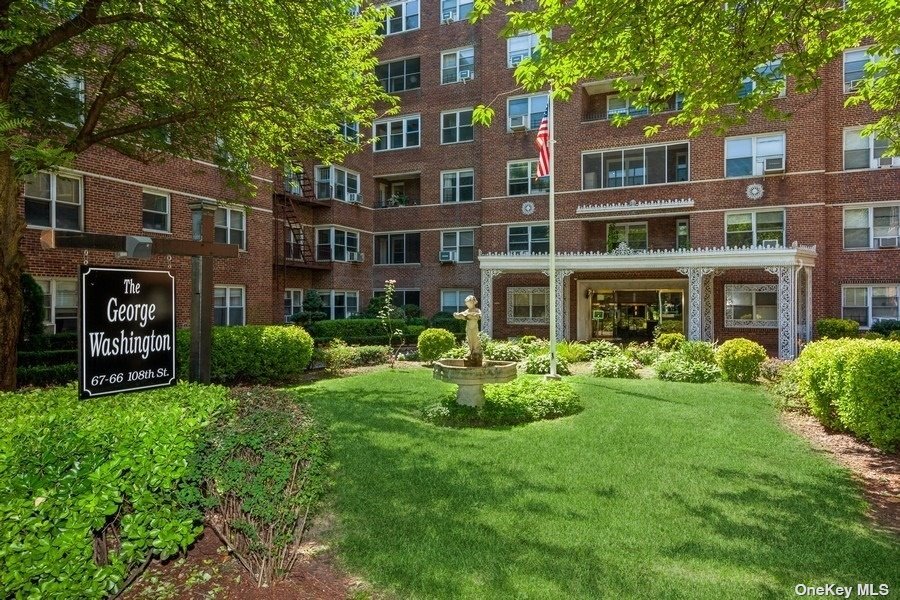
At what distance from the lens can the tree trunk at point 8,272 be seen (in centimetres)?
717

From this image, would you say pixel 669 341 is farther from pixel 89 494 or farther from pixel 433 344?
pixel 89 494

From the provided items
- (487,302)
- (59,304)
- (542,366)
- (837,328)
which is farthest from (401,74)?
(837,328)

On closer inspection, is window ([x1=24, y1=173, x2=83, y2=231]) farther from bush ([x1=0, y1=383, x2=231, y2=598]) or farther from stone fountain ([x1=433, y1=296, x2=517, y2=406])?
bush ([x1=0, y1=383, x2=231, y2=598])

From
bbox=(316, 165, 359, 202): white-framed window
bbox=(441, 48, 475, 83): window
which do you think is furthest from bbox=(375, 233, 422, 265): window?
bbox=(441, 48, 475, 83): window

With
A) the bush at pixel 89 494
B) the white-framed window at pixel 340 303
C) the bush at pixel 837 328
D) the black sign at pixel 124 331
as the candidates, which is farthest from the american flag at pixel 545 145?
the white-framed window at pixel 340 303

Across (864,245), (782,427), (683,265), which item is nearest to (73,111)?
(782,427)

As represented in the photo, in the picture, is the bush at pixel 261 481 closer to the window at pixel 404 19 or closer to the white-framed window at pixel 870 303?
the white-framed window at pixel 870 303

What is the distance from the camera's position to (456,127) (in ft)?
94.4

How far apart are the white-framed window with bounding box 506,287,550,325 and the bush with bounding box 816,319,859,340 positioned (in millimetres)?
10983

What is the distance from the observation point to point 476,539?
15.9 ft

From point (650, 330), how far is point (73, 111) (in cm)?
2311

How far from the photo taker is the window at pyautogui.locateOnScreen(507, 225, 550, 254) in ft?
84.9

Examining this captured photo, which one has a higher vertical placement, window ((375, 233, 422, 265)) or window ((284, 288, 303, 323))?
window ((375, 233, 422, 265))

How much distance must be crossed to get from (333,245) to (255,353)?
1395cm
